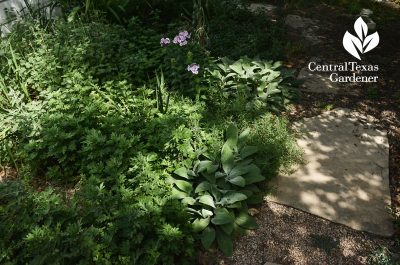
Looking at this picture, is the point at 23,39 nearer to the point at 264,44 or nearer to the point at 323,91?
the point at 264,44

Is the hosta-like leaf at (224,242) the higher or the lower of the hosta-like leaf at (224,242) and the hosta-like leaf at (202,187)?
the lower

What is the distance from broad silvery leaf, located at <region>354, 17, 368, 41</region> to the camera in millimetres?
5996

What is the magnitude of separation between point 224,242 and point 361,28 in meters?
5.16

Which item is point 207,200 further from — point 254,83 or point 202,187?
point 254,83

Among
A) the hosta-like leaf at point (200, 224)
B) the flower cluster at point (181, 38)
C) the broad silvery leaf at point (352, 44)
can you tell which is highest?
the flower cluster at point (181, 38)

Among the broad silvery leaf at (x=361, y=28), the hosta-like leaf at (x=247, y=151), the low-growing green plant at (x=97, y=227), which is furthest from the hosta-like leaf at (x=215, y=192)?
the broad silvery leaf at (x=361, y=28)

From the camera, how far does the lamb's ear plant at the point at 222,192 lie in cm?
278

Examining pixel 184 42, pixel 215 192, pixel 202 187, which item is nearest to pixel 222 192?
pixel 215 192

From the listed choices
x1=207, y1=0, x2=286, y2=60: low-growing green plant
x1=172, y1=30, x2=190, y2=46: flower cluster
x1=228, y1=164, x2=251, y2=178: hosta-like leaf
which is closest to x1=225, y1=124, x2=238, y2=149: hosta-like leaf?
x1=228, y1=164, x2=251, y2=178: hosta-like leaf

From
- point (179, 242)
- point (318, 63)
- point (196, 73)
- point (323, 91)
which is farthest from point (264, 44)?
point (179, 242)

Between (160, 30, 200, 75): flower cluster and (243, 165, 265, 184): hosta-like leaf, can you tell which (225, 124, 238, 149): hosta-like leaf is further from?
(160, 30, 200, 75): flower cluster

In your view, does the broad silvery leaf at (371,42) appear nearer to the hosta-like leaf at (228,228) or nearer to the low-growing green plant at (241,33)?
the low-growing green plant at (241,33)

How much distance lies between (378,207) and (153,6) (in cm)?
482

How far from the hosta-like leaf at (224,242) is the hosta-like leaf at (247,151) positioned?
0.75 meters
